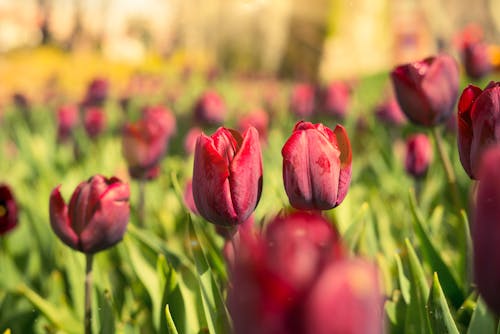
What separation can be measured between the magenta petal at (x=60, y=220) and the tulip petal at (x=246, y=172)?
0.91 ft

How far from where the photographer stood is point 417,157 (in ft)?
4.64

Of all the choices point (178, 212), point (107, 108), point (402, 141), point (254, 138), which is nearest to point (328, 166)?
point (254, 138)

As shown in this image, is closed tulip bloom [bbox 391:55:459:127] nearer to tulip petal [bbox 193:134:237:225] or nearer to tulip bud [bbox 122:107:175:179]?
tulip petal [bbox 193:134:237:225]

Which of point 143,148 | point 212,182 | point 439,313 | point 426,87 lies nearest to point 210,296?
point 212,182

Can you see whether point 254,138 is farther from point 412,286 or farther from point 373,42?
point 373,42

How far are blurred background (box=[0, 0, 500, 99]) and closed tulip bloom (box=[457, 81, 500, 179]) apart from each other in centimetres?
478

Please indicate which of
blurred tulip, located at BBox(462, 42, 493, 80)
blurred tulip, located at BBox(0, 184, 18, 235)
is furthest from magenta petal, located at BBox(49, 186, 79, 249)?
blurred tulip, located at BBox(462, 42, 493, 80)

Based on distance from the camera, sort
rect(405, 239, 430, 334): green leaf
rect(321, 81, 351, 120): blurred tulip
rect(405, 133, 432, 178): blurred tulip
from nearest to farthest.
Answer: rect(405, 239, 430, 334): green leaf → rect(405, 133, 432, 178): blurred tulip → rect(321, 81, 351, 120): blurred tulip

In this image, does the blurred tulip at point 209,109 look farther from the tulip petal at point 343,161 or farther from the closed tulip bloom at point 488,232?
the closed tulip bloom at point 488,232

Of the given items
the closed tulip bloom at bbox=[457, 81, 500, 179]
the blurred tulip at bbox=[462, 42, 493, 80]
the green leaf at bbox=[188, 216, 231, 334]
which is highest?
the blurred tulip at bbox=[462, 42, 493, 80]

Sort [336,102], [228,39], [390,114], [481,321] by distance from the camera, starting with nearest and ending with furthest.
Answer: [481,321]
[390,114]
[336,102]
[228,39]

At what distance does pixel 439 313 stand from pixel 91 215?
45 cm

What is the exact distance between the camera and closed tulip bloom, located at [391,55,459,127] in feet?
3.21

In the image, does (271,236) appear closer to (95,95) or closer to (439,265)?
(439,265)
